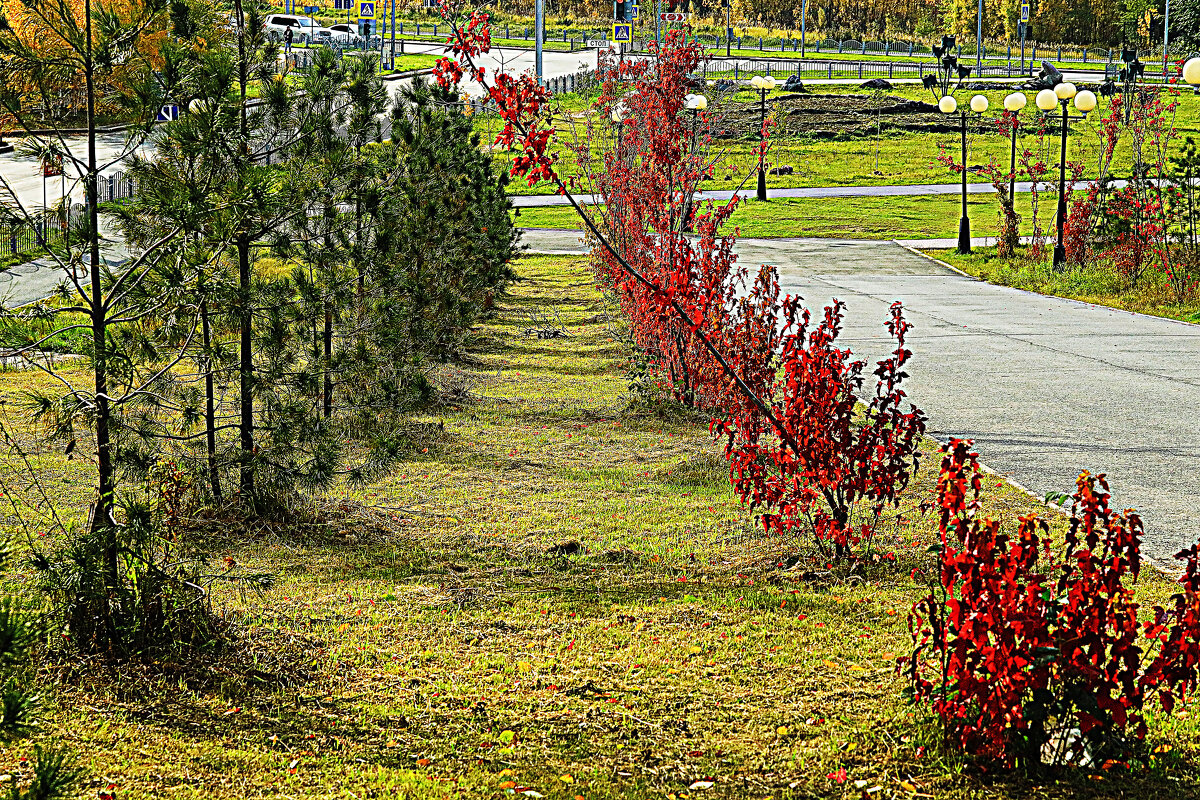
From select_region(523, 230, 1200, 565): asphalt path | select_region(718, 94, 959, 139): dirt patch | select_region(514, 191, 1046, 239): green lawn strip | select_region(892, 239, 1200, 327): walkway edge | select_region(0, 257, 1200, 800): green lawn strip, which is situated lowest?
select_region(0, 257, 1200, 800): green lawn strip

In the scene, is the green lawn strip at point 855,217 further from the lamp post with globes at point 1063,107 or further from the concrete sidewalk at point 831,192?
the lamp post with globes at point 1063,107

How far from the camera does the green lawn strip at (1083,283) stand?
655 inches

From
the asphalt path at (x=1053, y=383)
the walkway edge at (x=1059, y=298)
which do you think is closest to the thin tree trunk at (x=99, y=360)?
the asphalt path at (x=1053, y=383)

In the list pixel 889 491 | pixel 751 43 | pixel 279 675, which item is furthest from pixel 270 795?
pixel 751 43

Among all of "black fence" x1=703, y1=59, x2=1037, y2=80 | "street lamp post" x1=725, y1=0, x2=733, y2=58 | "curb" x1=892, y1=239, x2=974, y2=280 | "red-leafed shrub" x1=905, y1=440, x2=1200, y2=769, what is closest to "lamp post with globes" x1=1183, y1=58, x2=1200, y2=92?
"curb" x1=892, y1=239, x2=974, y2=280

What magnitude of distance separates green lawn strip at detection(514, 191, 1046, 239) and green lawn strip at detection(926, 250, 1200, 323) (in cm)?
596

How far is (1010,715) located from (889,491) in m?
2.13

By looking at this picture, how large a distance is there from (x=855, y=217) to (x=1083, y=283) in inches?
542

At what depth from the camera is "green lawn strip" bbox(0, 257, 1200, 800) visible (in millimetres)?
3775

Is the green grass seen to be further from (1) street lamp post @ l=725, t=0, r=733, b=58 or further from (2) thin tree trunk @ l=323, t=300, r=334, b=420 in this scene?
(2) thin tree trunk @ l=323, t=300, r=334, b=420

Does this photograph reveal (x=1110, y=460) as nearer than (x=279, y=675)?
No

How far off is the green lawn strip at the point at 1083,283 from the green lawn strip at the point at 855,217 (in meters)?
5.96

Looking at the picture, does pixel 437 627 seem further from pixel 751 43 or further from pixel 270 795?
pixel 751 43

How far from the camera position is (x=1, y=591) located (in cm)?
505
